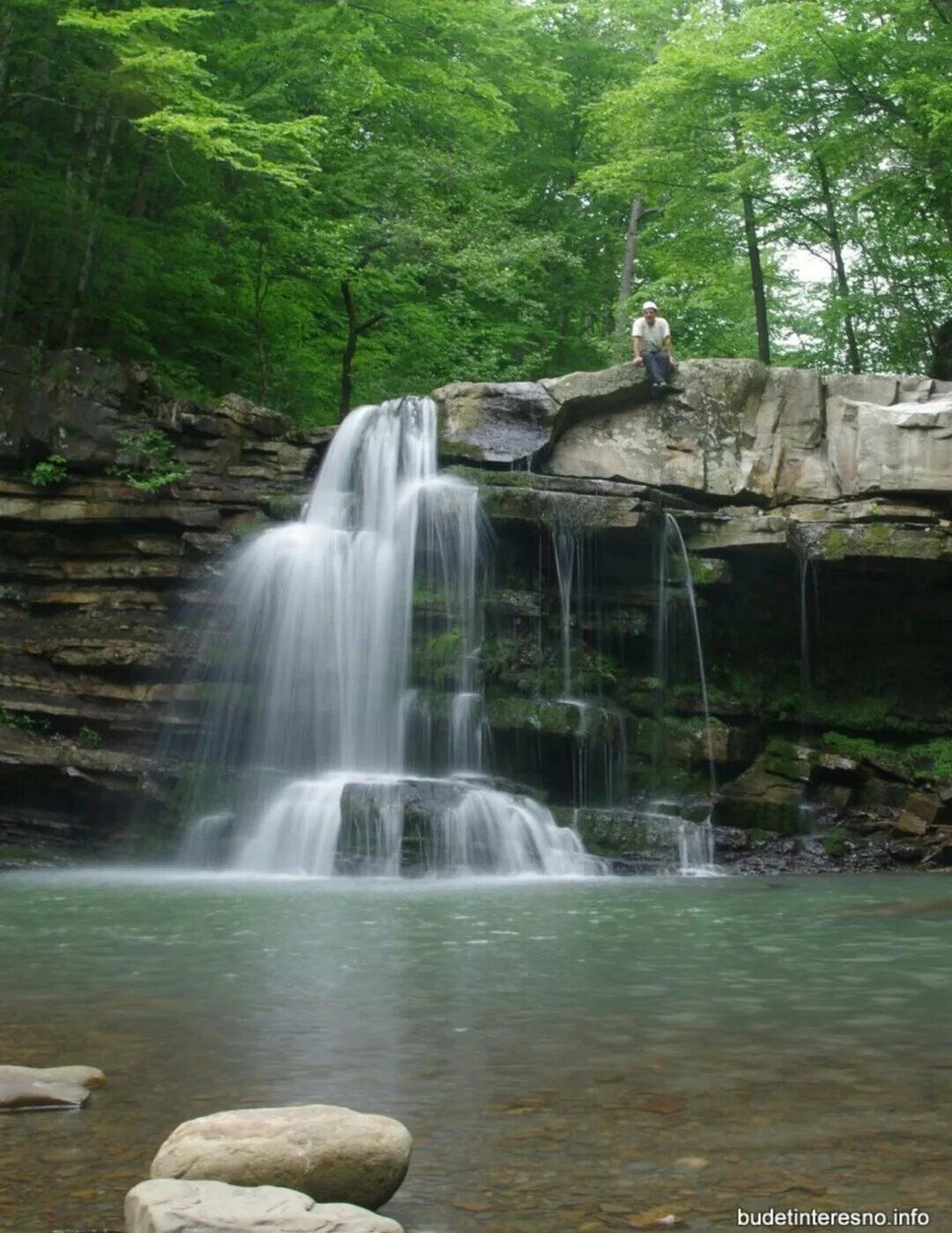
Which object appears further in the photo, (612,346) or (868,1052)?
(612,346)

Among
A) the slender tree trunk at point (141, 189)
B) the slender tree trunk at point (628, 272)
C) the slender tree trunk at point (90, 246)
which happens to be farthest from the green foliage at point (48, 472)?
the slender tree trunk at point (628, 272)

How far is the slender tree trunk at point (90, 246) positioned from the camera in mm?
18969

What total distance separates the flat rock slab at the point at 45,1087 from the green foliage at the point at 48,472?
13651 millimetres

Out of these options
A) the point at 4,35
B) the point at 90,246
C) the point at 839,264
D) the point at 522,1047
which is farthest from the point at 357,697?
the point at 839,264

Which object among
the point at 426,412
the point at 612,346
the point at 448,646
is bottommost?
the point at 448,646

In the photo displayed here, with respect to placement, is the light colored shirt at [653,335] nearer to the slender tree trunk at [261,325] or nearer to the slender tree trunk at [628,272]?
the slender tree trunk at [628,272]

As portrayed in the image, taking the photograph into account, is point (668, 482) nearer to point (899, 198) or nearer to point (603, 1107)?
point (899, 198)

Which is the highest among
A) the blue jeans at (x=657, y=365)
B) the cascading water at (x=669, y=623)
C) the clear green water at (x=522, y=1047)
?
the blue jeans at (x=657, y=365)

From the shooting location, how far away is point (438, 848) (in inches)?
567

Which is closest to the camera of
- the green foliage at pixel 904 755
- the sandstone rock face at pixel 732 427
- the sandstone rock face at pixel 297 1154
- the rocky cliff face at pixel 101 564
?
the sandstone rock face at pixel 297 1154

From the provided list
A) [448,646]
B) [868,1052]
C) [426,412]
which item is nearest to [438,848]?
[448,646]

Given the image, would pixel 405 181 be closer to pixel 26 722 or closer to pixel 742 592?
pixel 742 592

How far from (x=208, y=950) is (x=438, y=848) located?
5970 millimetres

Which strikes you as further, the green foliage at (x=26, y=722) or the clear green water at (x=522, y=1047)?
the green foliage at (x=26, y=722)
